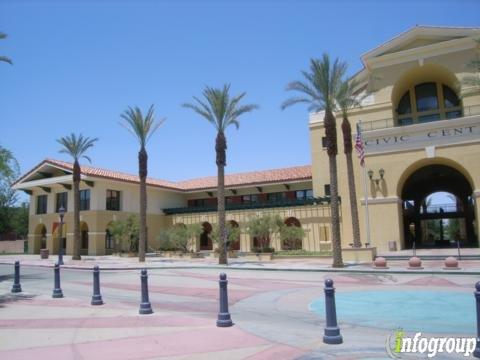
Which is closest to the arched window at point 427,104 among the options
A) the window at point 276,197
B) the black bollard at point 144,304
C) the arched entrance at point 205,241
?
the window at point 276,197

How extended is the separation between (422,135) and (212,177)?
2791 centimetres

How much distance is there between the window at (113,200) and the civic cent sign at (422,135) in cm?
2603

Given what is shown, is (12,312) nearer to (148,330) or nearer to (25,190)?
(148,330)

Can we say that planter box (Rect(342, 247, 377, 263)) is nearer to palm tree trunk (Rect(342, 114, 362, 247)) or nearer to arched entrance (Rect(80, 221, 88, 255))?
palm tree trunk (Rect(342, 114, 362, 247))

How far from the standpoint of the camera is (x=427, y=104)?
39.0 metres

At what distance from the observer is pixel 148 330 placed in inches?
353

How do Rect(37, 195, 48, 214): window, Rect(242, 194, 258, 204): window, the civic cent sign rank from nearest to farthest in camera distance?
1. the civic cent sign
2. Rect(242, 194, 258, 204): window
3. Rect(37, 195, 48, 214): window

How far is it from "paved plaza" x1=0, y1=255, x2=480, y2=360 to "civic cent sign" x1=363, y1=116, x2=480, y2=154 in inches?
677

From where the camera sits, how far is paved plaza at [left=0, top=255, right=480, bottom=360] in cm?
743

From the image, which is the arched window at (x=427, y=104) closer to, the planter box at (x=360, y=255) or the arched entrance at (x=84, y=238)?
the planter box at (x=360, y=255)

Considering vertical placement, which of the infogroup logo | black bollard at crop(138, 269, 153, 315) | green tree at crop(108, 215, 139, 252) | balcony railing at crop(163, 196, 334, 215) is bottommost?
the infogroup logo

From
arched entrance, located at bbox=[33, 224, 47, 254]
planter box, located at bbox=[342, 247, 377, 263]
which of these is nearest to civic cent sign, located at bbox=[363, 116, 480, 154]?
planter box, located at bbox=[342, 247, 377, 263]

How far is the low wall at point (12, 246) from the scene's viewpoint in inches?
2354

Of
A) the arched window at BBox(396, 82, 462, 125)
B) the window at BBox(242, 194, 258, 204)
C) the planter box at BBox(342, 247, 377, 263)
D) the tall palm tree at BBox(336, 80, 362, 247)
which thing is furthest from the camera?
the window at BBox(242, 194, 258, 204)
